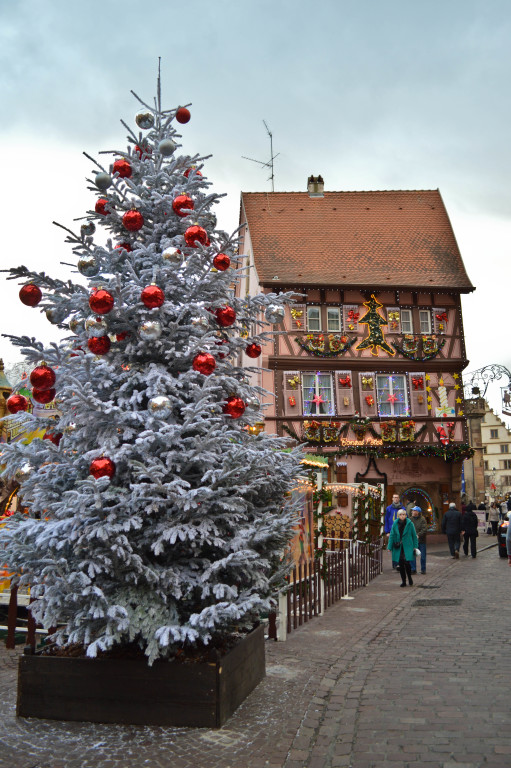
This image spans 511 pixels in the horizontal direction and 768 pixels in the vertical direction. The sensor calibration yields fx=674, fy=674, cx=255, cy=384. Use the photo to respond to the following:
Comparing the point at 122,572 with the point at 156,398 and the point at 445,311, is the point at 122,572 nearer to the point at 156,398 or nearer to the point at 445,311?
the point at 156,398

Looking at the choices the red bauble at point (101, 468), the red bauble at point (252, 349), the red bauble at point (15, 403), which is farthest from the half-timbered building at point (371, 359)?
the red bauble at point (101, 468)

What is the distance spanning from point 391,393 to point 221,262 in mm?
21966

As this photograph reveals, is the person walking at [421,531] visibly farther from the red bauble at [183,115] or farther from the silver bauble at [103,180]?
the silver bauble at [103,180]

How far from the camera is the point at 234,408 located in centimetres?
612

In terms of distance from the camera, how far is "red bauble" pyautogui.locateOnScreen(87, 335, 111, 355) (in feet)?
18.4

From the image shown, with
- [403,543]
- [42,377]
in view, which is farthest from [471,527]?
[42,377]

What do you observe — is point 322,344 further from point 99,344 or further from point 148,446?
point 148,446

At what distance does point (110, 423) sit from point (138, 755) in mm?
2422

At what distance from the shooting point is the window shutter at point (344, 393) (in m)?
26.8

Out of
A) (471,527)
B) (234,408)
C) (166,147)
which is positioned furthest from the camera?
(471,527)

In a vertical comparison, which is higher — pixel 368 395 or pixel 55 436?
pixel 368 395

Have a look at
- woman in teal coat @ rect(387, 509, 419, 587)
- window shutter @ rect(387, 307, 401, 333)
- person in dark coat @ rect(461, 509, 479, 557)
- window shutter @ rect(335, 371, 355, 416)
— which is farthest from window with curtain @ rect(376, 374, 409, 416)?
woman in teal coat @ rect(387, 509, 419, 587)

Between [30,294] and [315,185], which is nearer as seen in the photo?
[30,294]

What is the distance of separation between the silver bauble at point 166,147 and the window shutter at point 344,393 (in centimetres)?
2098
